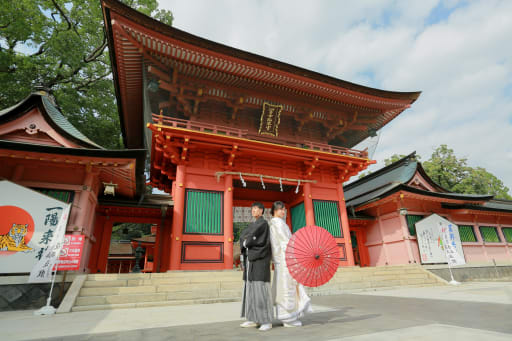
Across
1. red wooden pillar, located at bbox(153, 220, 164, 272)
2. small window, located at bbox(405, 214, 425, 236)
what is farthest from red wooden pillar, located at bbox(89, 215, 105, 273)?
small window, located at bbox(405, 214, 425, 236)

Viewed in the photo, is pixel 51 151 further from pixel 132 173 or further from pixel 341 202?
pixel 341 202

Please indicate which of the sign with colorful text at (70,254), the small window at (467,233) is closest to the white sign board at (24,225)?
the sign with colorful text at (70,254)

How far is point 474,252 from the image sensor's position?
12.9m

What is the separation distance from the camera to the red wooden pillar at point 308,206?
10.2 m

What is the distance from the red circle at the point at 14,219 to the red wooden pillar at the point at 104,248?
4284 millimetres

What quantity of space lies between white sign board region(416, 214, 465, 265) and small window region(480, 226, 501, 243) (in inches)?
109

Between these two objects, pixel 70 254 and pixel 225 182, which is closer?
pixel 70 254

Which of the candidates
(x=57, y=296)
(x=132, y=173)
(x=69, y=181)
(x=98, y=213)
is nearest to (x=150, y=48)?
(x=132, y=173)

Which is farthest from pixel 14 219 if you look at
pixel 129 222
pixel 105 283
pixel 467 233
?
pixel 467 233

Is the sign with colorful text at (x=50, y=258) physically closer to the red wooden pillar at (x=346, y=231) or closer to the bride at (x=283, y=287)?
the bride at (x=283, y=287)

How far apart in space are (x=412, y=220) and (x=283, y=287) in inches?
450

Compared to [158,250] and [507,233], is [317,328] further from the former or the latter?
[507,233]

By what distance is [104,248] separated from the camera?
9906mm

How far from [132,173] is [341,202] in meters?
8.44
